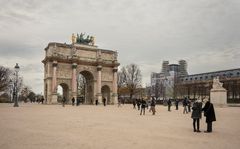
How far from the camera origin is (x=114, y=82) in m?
67.6

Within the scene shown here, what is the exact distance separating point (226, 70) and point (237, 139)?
110008 mm

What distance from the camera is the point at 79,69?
207ft

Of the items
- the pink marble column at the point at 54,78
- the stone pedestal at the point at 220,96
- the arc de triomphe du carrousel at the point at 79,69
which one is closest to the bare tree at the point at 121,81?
the arc de triomphe du carrousel at the point at 79,69

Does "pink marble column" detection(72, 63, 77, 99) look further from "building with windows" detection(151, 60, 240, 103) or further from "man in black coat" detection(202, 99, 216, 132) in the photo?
"man in black coat" detection(202, 99, 216, 132)

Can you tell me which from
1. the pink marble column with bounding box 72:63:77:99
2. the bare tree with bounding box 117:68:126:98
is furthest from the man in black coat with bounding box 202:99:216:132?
the bare tree with bounding box 117:68:126:98

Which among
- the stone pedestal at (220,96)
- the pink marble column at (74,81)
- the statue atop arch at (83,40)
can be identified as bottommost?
the stone pedestal at (220,96)

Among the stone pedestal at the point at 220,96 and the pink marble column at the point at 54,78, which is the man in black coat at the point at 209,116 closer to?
the stone pedestal at the point at 220,96

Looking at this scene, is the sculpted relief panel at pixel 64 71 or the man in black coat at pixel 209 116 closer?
the man in black coat at pixel 209 116

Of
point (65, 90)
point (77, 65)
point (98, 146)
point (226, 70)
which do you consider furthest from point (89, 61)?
point (226, 70)

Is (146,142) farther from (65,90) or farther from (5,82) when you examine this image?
(5,82)

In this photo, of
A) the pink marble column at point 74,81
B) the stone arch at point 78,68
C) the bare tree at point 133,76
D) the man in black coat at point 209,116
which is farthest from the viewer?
the bare tree at point 133,76

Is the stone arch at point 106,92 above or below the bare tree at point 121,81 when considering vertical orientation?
below

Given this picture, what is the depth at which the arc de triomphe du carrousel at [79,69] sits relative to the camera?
2346 inches

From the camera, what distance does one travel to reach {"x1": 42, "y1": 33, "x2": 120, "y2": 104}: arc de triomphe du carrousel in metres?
59.6
